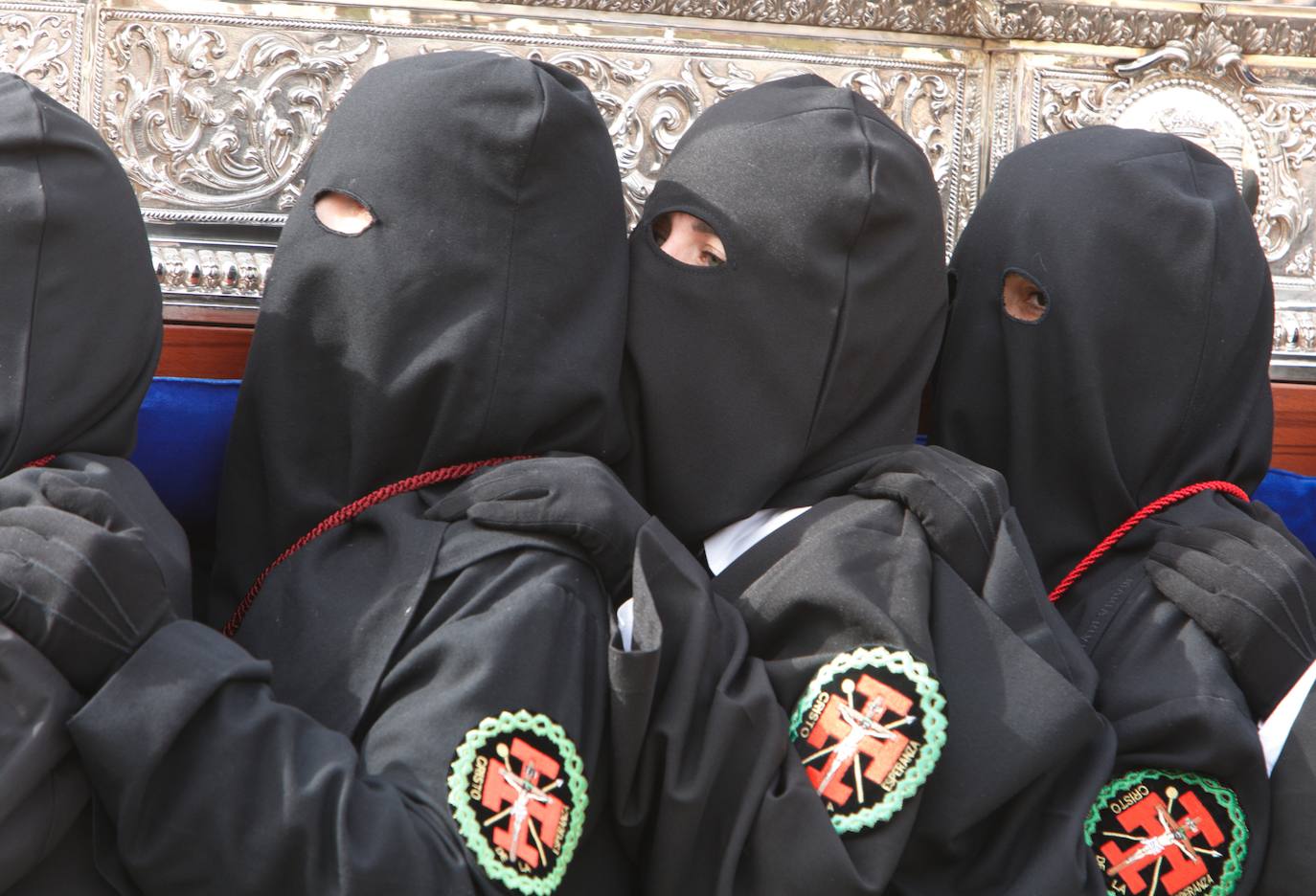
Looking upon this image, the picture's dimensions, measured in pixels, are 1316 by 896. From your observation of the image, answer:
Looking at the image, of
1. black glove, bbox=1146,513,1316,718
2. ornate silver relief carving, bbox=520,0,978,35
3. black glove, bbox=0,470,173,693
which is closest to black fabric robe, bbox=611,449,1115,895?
black glove, bbox=1146,513,1316,718

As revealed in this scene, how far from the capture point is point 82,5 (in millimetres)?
2941

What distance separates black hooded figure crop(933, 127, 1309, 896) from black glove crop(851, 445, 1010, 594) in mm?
312

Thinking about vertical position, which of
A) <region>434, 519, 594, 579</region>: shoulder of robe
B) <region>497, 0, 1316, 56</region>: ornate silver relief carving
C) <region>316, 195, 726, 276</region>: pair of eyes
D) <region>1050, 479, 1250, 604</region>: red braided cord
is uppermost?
<region>497, 0, 1316, 56</region>: ornate silver relief carving

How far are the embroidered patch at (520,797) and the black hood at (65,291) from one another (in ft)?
2.35

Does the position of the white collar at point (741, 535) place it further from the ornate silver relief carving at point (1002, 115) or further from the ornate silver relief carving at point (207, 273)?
Result: the ornate silver relief carving at point (1002, 115)

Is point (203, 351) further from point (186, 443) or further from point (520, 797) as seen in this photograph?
point (520, 797)

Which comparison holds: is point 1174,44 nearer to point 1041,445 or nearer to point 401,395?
point 1041,445

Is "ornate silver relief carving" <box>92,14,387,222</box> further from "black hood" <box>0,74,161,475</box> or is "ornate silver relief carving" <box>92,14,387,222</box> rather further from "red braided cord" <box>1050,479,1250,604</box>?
"red braided cord" <box>1050,479,1250,604</box>

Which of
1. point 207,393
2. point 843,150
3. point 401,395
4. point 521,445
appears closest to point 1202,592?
point 843,150

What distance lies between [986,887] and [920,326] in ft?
3.11

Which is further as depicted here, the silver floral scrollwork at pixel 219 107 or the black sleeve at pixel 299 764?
the silver floral scrollwork at pixel 219 107

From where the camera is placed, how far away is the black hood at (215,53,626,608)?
2.39 m

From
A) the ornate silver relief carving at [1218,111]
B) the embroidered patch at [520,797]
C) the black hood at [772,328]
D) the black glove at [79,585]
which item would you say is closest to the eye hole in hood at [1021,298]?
the black hood at [772,328]

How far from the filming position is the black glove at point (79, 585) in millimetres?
1913
